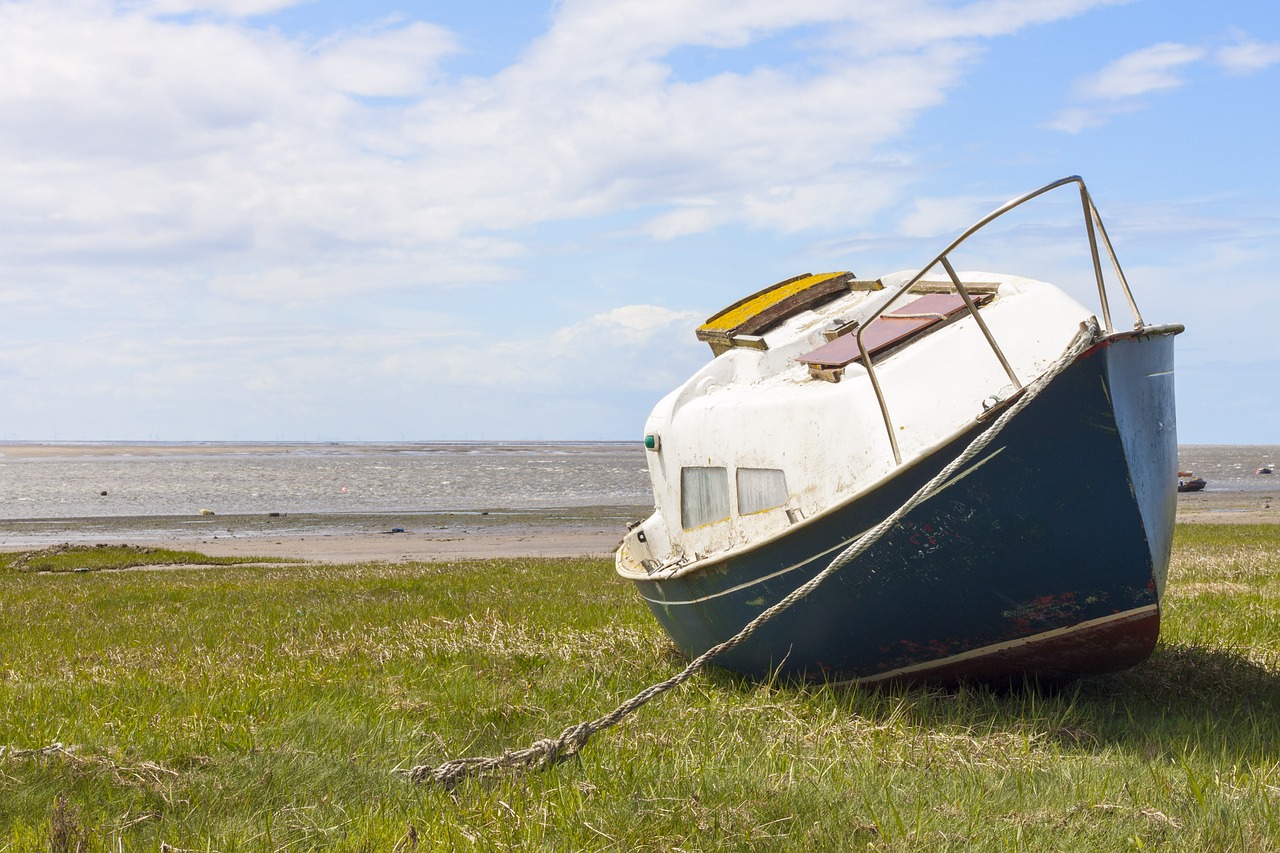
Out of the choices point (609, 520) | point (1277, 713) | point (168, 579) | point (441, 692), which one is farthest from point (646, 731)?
point (609, 520)

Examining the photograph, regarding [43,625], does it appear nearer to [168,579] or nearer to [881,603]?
→ [168,579]

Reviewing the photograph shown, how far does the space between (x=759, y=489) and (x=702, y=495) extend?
74 cm

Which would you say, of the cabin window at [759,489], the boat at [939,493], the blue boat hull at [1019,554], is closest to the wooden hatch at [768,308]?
the boat at [939,493]

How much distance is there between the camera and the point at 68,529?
3875 centimetres

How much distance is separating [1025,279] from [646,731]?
13.8ft

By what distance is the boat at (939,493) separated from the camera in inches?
212

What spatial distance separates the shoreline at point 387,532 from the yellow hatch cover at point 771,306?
17.3m

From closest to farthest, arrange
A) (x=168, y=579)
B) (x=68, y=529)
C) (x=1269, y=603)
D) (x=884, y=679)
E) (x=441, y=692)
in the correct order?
(x=884, y=679), (x=441, y=692), (x=1269, y=603), (x=168, y=579), (x=68, y=529)

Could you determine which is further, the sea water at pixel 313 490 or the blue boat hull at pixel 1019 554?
the sea water at pixel 313 490

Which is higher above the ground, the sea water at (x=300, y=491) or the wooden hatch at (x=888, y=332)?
the wooden hatch at (x=888, y=332)

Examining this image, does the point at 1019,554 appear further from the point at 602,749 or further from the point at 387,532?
the point at 387,532

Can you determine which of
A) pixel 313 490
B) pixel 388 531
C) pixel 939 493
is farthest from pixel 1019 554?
pixel 313 490

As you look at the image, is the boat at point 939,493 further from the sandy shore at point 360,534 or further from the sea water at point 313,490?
the sea water at point 313,490

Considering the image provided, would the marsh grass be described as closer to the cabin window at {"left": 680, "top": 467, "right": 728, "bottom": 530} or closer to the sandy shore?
the sandy shore
